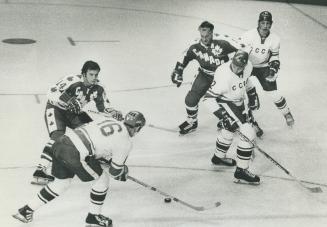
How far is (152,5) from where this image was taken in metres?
15.2

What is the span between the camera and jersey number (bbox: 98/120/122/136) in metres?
4.81

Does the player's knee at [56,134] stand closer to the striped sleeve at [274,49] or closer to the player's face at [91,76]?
the player's face at [91,76]

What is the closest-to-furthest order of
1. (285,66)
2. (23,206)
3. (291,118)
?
(23,206)
(291,118)
(285,66)

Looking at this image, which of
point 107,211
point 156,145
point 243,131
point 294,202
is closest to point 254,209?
point 294,202

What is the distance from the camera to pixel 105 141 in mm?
4797

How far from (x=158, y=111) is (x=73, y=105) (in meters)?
2.47

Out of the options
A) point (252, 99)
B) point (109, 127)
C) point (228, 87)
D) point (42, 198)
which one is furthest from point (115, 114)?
point (252, 99)

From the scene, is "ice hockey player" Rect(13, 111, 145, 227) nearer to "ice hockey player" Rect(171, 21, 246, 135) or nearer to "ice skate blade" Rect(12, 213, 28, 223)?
"ice skate blade" Rect(12, 213, 28, 223)

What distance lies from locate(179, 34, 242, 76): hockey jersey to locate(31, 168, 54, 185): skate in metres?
2.24

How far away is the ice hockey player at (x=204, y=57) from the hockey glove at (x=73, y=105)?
1.68 meters

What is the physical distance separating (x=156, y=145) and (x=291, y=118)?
5.65 ft

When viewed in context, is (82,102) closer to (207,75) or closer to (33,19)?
(207,75)

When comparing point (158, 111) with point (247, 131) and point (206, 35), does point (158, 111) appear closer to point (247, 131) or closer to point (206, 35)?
point (206, 35)

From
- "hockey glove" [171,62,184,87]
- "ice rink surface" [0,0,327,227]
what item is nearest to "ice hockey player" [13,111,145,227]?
"ice rink surface" [0,0,327,227]
